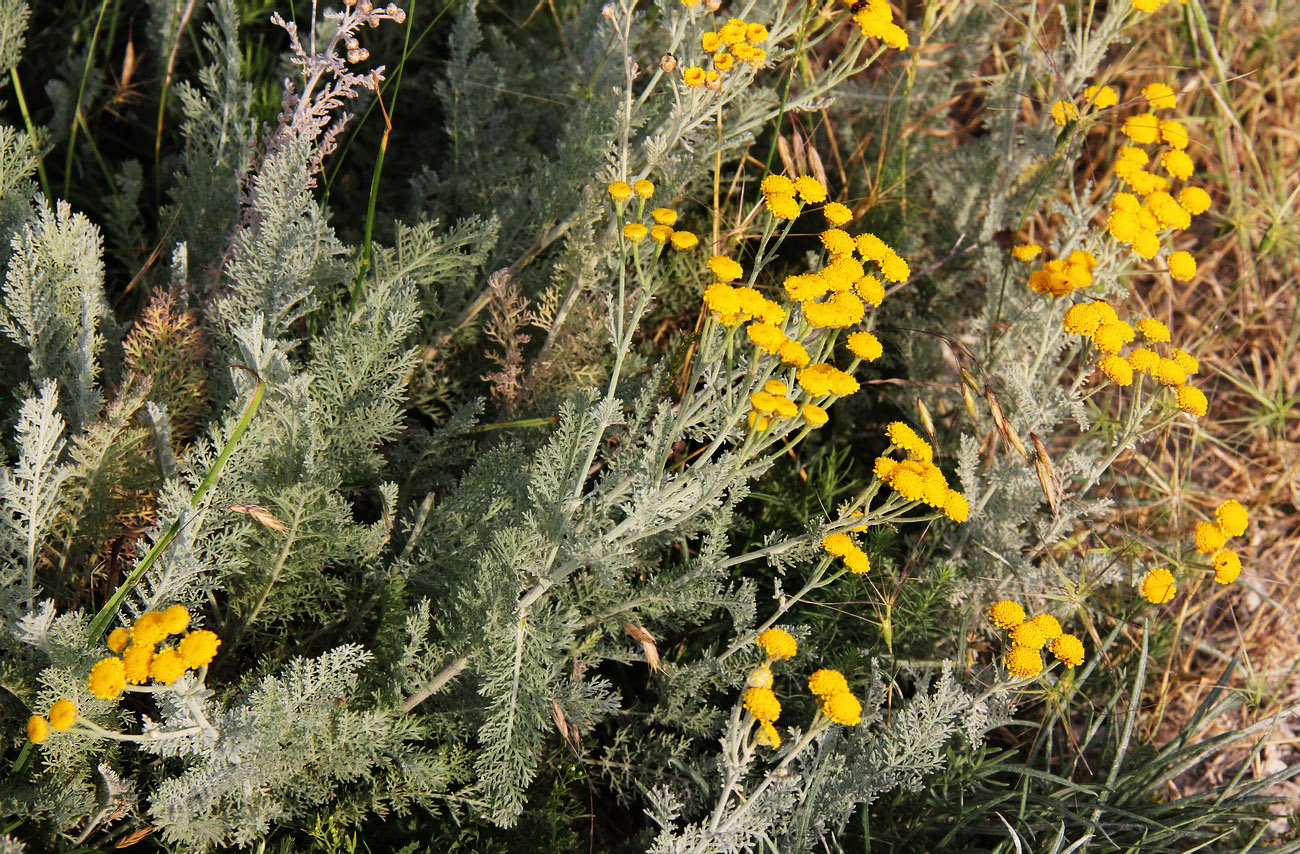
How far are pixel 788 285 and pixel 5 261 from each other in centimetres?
176

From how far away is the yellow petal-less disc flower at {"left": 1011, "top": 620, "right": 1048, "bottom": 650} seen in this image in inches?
75.2

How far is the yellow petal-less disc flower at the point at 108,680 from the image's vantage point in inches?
56.3

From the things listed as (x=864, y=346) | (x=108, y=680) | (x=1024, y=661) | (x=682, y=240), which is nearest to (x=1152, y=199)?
(x=864, y=346)

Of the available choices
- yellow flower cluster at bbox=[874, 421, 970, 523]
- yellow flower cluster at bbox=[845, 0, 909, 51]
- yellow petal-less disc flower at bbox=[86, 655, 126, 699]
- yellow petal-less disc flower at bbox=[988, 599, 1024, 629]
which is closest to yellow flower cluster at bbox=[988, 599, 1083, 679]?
yellow petal-less disc flower at bbox=[988, 599, 1024, 629]

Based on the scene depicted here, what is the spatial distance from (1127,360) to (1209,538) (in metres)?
0.43

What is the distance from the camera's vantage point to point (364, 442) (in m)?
2.15

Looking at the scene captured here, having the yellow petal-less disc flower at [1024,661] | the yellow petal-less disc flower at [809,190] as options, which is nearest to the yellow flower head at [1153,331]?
the yellow petal-less disc flower at [1024,661]

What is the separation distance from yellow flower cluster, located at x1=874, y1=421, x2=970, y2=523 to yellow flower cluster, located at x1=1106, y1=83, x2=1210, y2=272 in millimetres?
862

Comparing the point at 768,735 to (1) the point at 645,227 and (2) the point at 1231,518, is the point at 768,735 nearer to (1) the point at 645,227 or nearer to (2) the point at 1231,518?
(1) the point at 645,227

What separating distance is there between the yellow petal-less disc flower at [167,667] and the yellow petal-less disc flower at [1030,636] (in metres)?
1.46

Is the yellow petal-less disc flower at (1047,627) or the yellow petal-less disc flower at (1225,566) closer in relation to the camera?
the yellow petal-less disc flower at (1047,627)

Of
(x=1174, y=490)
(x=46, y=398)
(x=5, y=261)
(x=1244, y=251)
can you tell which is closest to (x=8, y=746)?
(x=46, y=398)

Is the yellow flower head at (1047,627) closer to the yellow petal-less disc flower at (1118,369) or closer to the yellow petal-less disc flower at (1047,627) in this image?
the yellow petal-less disc flower at (1047,627)

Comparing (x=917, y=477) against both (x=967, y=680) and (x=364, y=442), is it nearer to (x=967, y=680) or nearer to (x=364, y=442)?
(x=967, y=680)
